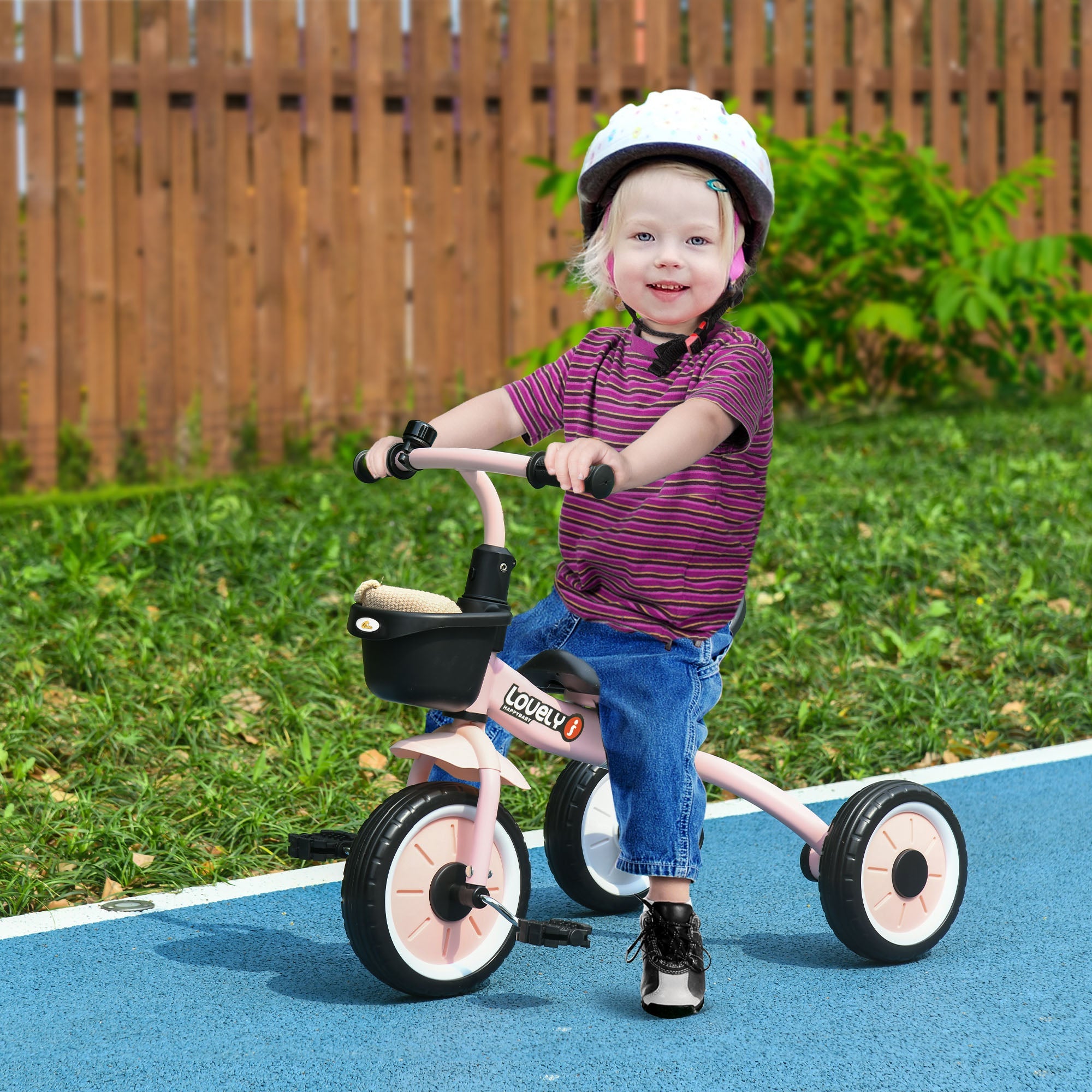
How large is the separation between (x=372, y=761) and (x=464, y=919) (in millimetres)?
→ 1470

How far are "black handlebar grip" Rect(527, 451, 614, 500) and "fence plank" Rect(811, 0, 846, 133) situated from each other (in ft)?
25.7

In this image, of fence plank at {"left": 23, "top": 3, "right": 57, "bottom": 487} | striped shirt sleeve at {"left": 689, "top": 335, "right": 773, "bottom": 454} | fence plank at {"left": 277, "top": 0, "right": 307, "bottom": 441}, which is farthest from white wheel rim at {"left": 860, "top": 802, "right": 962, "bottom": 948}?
fence plank at {"left": 23, "top": 3, "right": 57, "bottom": 487}

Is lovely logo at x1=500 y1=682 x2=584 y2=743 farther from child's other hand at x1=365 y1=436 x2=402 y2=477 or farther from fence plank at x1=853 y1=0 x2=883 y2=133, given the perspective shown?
fence plank at x1=853 y1=0 x2=883 y2=133

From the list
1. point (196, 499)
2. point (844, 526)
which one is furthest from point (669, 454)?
point (196, 499)

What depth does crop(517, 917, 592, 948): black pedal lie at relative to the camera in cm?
265

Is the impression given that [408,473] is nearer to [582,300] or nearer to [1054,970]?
[1054,970]

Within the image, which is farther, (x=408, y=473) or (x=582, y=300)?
(x=582, y=300)

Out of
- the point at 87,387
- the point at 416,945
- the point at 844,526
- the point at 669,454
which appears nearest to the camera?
the point at 669,454

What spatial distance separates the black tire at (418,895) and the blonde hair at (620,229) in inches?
39.4

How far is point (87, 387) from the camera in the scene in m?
7.80

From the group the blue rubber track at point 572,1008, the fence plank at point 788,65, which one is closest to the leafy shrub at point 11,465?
the blue rubber track at point 572,1008

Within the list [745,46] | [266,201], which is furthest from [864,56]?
[266,201]

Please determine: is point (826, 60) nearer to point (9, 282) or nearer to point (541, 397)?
point (9, 282)

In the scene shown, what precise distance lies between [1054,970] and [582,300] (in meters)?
5.84
